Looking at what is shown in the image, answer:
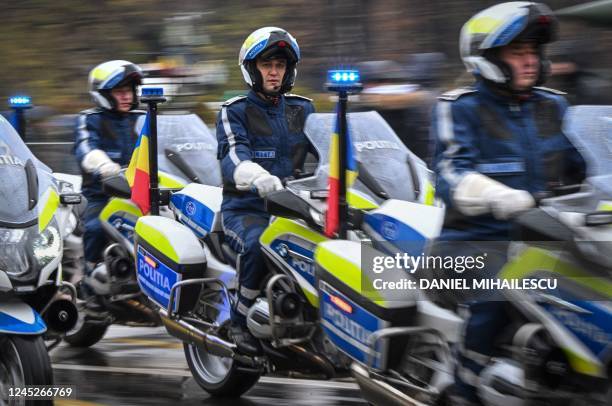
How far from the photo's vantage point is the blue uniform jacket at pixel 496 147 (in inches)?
181

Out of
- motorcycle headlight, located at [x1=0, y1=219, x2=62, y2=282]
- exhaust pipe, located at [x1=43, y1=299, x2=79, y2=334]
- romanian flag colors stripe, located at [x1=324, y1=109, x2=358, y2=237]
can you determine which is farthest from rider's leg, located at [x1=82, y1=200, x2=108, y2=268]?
romanian flag colors stripe, located at [x1=324, y1=109, x2=358, y2=237]

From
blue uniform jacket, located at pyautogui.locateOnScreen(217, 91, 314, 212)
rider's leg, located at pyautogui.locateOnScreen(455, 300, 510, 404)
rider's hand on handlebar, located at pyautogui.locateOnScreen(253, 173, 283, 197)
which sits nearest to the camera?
rider's leg, located at pyautogui.locateOnScreen(455, 300, 510, 404)

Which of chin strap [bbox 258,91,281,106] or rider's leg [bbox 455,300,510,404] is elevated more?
chin strap [bbox 258,91,281,106]

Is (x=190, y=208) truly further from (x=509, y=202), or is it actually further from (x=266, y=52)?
(x=509, y=202)

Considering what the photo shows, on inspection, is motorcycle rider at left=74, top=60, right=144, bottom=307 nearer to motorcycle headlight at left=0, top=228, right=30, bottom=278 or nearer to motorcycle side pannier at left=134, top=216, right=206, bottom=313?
motorcycle side pannier at left=134, top=216, right=206, bottom=313

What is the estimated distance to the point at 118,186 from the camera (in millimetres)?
7496

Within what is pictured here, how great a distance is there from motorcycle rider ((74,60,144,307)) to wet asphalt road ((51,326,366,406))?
2.16 feet

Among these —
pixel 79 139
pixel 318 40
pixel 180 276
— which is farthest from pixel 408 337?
pixel 318 40

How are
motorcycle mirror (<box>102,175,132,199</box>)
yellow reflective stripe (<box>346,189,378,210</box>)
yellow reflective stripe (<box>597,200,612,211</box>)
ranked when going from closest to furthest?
yellow reflective stripe (<box>597,200,612,211</box>), yellow reflective stripe (<box>346,189,378,210</box>), motorcycle mirror (<box>102,175,132,199</box>)

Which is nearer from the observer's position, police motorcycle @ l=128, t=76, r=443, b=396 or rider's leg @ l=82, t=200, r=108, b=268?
police motorcycle @ l=128, t=76, r=443, b=396

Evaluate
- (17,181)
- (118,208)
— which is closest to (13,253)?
(17,181)

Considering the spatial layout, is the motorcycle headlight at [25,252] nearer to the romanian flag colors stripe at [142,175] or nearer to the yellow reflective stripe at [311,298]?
the yellow reflective stripe at [311,298]

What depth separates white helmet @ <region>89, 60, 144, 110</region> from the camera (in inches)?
332

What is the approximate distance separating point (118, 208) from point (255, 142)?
205 cm
